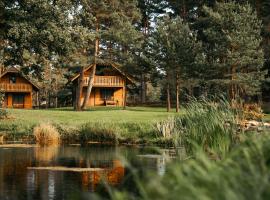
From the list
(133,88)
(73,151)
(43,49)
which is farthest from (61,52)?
(133,88)

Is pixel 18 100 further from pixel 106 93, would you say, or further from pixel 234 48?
pixel 234 48

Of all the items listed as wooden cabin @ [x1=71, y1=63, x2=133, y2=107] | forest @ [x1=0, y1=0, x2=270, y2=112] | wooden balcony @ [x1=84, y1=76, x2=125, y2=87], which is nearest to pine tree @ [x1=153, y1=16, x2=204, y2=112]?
forest @ [x1=0, y1=0, x2=270, y2=112]

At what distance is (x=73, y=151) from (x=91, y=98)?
43.5 m

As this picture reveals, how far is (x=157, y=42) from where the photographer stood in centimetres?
5297

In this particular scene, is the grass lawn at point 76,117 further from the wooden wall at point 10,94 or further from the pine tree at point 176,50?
the wooden wall at point 10,94

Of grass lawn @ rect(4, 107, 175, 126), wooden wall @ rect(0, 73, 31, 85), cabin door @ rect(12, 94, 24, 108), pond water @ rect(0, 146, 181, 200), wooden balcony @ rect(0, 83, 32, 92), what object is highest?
wooden wall @ rect(0, 73, 31, 85)

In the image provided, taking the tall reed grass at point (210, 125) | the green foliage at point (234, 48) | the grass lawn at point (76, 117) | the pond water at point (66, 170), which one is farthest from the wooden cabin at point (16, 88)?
the tall reed grass at point (210, 125)

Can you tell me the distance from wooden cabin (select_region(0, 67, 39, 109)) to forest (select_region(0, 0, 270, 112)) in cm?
616

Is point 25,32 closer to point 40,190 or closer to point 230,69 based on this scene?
point 40,190

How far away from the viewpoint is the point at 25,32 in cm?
2917

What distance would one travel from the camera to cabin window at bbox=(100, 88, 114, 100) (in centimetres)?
6644

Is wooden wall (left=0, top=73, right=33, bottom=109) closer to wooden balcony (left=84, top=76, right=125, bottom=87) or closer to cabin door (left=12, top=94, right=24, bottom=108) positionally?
cabin door (left=12, top=94, right=24, bottom=108)

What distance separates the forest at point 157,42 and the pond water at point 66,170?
8763 mm

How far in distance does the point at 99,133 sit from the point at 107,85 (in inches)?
1413
